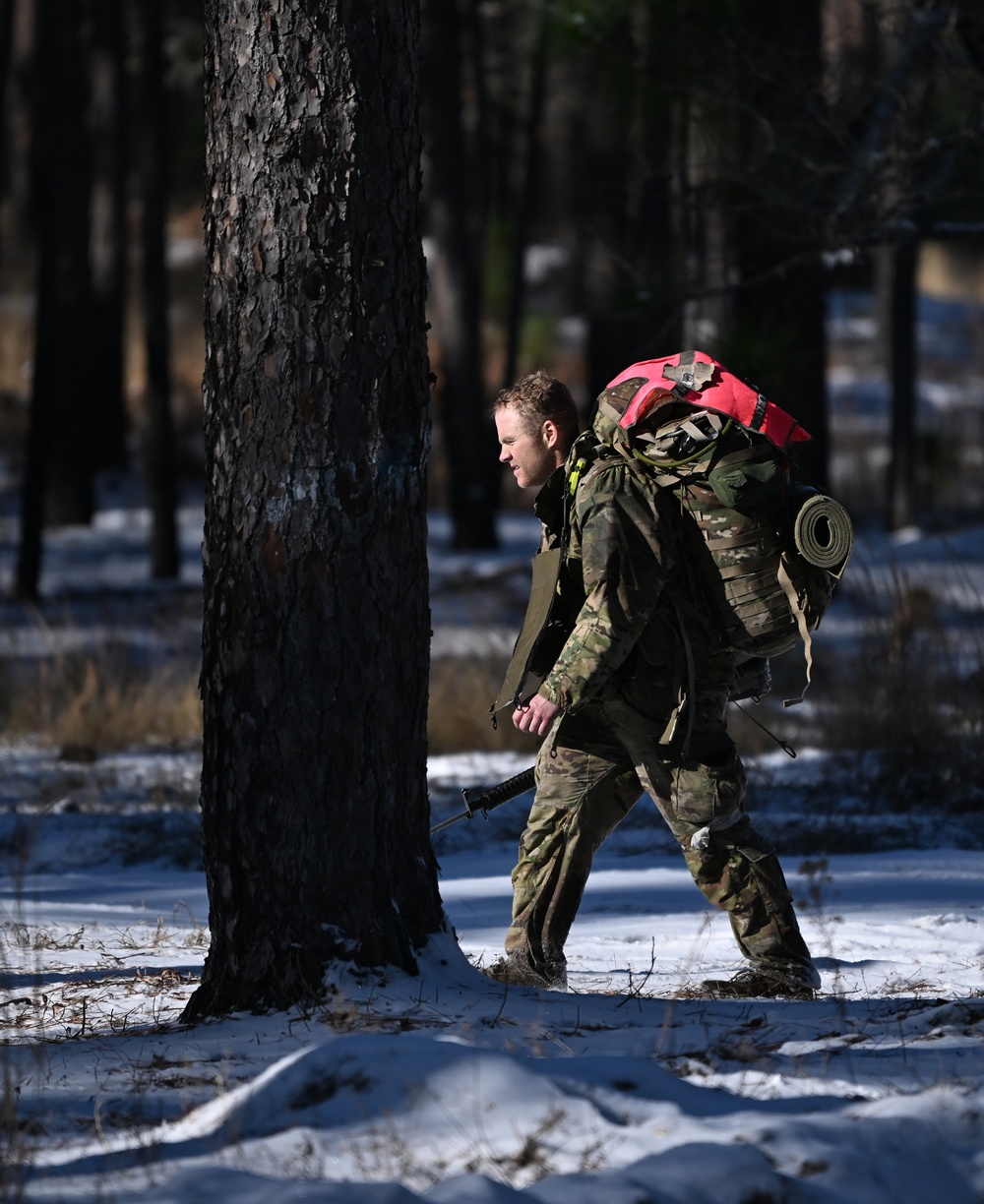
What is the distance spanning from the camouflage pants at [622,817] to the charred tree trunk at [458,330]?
37.1ft

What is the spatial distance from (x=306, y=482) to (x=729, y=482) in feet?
3.09

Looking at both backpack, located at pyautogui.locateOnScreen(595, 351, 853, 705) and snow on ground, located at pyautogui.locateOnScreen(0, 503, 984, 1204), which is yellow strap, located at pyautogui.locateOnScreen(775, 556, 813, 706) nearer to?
backpack, located at pyautogui.locateOnScreen(595, 351, 853, 705)

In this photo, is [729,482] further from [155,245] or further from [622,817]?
[155,245]

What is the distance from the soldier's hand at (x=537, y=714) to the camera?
3.46 meters

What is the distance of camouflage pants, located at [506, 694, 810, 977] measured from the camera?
3.56 metres

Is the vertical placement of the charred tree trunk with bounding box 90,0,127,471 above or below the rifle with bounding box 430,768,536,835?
above

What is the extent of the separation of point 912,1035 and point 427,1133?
3.60 feet

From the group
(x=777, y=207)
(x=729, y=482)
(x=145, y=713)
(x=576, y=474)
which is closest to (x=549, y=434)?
(x=576, y=474)

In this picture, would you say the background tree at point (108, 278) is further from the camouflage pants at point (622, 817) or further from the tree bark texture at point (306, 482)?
the camouflage pants at point (622, 817)

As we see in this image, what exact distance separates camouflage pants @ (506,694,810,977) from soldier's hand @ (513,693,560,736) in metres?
0.17

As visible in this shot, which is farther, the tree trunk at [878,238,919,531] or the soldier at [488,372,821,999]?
the tree trunk at [878,238,919,531]

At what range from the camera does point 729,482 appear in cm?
339

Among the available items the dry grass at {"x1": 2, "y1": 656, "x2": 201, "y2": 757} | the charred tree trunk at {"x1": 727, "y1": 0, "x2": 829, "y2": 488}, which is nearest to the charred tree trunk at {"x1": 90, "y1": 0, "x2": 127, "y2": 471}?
the charred tree trunk at {"x1": 727, "y1": 0, "x2": 829, "y2": 488}

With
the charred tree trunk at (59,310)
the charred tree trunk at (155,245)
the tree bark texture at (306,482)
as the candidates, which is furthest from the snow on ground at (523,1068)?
the charred tree trunk at (155,245)
